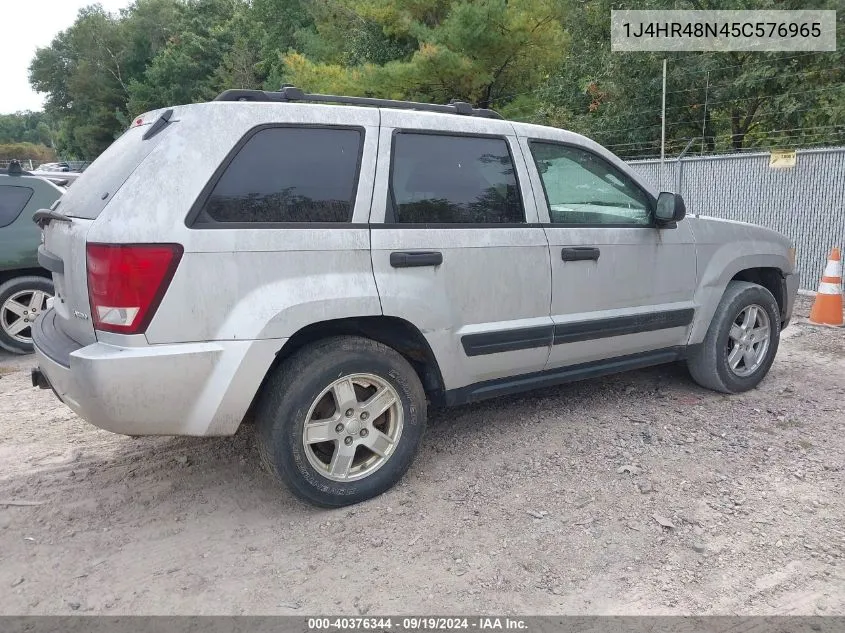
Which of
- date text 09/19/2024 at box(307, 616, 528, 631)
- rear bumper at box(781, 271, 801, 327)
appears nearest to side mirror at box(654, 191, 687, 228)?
rear bumper at box(781, 271, 801, 327)

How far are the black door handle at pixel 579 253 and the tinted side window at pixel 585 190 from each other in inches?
6.6

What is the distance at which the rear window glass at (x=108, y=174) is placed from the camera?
291 cm

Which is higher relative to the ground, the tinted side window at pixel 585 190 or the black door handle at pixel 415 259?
the tinted side window at pixel 585 190

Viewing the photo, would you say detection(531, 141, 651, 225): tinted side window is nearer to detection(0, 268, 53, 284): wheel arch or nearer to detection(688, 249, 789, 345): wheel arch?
detection(688, 249, 789, 345): wheel arch

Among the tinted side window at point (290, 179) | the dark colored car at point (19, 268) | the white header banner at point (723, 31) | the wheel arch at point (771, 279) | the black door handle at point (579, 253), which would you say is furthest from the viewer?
the white header banner at point (723, 31)

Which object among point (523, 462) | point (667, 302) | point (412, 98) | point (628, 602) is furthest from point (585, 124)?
point (628, 602)

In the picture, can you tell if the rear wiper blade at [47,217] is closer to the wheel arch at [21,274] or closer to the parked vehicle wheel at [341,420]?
the parked vehicle wheel at [341,420]

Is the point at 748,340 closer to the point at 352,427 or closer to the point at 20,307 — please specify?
the point at 352,427

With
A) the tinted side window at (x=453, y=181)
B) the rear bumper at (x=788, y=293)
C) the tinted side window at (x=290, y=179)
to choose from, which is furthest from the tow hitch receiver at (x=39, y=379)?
the rear bumper at (x=788, y=293)

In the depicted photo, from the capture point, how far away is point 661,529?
304cm

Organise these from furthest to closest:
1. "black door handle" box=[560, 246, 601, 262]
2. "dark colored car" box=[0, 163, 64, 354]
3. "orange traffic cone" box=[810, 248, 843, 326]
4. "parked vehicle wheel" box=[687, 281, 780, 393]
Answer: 1. "orange traffic cone" box=[810, 248, 843, 326]
2. "dark colored car" box=[0, 163, 64, 354]
3. "parked vehicle wheel" box=[687, 281, 780, 393]
4. "black door handle" box=[560, 246, 601, 262]

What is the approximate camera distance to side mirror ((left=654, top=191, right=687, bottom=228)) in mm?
4090

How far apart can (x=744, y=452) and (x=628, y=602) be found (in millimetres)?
1703

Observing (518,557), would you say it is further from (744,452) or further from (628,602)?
(744,452)
